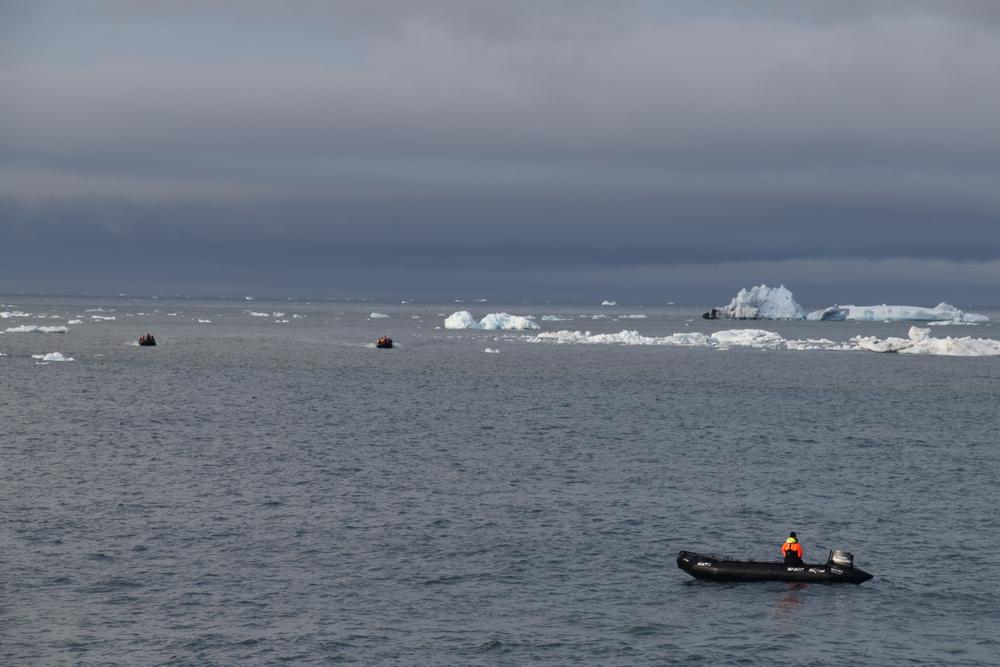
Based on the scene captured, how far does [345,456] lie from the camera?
183 feet

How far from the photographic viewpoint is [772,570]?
33781mm

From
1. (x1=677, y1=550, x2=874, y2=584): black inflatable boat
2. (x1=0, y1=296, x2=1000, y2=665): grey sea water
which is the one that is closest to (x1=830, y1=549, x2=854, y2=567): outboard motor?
(x1=677, y1=550, x2=874, y2=584): black inflatable boat

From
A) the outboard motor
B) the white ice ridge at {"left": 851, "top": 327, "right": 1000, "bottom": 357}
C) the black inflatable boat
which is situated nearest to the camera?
the black inflatable boat

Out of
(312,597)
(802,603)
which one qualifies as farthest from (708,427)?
(312,597)

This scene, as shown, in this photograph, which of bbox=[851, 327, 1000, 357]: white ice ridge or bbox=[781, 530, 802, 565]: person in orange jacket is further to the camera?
bbox=[851, 327, 1000, 357]: white ice ridge

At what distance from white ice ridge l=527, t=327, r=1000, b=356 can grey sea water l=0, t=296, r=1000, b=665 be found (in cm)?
5231

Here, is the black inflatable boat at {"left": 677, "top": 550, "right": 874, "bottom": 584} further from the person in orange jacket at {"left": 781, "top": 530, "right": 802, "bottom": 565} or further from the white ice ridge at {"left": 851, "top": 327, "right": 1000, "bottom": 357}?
the white ice ridge at {"left": 851, "top": 327, "right": 1000, "bottom": 357}

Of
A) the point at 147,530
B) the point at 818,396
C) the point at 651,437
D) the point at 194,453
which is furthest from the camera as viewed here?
the point at 818,396

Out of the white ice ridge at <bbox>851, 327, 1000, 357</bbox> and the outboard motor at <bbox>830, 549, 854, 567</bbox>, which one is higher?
the white ice ridge at <bbox>851, 327, 1000, 357</bbox>

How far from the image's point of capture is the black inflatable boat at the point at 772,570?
3331 centimetres

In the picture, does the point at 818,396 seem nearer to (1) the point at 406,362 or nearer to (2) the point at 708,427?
(2) the point at 708,427

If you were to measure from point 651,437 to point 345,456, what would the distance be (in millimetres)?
18134

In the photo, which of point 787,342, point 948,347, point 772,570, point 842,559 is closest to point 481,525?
point 772,570

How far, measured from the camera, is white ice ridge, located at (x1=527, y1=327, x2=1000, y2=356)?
135375 millimetres
